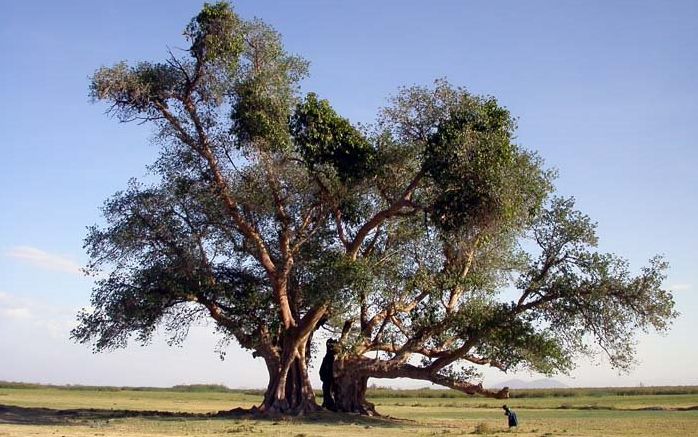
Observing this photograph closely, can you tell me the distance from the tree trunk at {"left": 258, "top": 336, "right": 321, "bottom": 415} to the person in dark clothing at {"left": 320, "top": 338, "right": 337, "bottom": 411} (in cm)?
171

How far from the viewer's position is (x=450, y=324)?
1609 inches

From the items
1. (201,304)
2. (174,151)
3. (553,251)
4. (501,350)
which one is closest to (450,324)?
(501,350)

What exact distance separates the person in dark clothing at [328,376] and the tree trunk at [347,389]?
371mm

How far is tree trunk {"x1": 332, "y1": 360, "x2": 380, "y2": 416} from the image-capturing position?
4278 cm

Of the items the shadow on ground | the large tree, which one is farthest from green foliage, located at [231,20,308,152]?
the shadow on ground

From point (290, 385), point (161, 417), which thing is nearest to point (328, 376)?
point (290, 385)

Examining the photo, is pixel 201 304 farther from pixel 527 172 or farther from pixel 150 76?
pixel 527 172

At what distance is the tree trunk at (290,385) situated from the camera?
40156mm

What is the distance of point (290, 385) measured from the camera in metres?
41.3

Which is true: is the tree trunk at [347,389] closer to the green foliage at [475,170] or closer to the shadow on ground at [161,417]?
the shadow on ground at [161,417]

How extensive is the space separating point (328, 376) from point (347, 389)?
5.13 ft

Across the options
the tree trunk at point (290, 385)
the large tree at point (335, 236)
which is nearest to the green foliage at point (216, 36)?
the large tree at point (335, 236)

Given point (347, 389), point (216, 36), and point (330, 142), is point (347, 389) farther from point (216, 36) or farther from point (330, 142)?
point (216, 36)

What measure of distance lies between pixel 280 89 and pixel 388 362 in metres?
15.0
